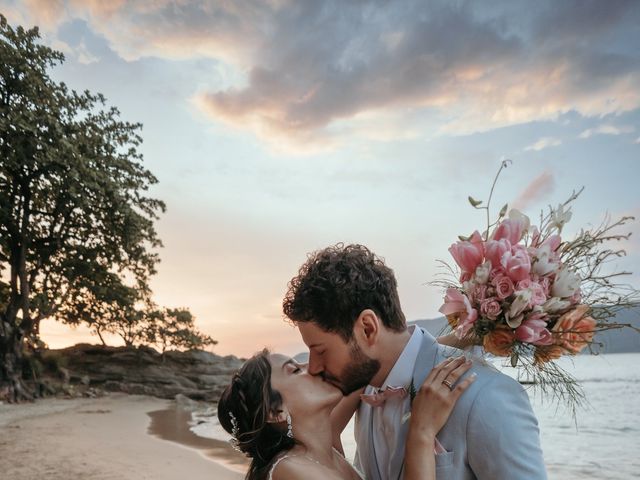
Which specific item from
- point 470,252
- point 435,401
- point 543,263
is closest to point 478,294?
point 470,252

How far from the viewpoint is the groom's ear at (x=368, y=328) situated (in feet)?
9.20

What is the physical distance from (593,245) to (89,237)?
2142 centimetres

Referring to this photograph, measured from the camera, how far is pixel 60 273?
21.7 m

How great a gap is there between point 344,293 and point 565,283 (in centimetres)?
101

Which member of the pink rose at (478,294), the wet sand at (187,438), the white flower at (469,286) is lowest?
the wet sand at (187,438)

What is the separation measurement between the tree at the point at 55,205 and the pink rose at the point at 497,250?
59.3 ft

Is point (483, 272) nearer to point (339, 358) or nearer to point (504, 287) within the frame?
point (504, 287)

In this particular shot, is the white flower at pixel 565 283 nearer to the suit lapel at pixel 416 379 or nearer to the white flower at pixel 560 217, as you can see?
the white flower at pixel 560 217

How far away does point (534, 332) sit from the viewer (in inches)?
92.9

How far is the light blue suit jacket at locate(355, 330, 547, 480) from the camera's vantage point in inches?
87.1

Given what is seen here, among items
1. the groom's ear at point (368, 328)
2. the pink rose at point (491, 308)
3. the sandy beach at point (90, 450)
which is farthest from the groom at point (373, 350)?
the sandy beach at point (90, 450)

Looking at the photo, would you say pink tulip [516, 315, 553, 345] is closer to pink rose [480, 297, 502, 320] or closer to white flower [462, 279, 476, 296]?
pink rose [480, 297, 502, 320]

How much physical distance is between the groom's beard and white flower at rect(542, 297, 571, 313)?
2.73 feet

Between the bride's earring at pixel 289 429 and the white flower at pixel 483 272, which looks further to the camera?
the bride's earring at pixel 289 429
